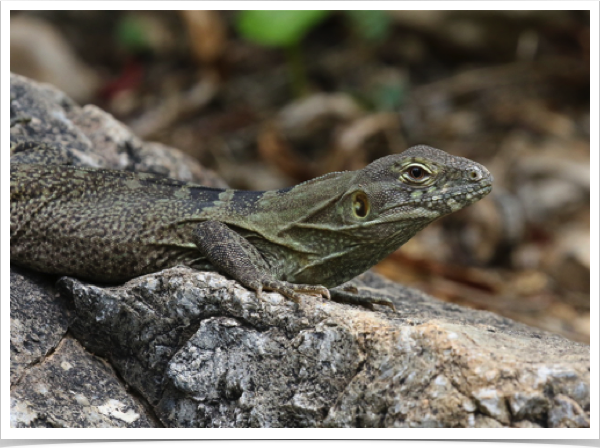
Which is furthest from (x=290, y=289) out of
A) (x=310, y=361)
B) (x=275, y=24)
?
(x=275, y=24)

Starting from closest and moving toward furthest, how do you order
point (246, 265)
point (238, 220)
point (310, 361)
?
point (310, 361), point (246, 265), point (238, 220)

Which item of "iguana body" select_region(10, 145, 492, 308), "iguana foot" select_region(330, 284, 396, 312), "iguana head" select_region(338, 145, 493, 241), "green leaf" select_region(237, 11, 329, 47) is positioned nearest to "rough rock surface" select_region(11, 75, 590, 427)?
"iguana foot" select_region(330, 284, 396, 312)

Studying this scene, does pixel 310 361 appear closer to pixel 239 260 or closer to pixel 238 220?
pixel 239 260

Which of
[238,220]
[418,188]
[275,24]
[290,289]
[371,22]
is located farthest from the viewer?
[371,22]

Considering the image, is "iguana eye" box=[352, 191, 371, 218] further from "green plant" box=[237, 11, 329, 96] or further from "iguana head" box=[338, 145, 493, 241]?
"green plant" box=[237, 11, 329, 96]

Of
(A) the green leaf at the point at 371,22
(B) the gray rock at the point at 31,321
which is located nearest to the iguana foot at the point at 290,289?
(B) the gray rock at the point at 31,321

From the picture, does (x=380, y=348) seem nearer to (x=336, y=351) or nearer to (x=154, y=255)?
(x=336, y=351)

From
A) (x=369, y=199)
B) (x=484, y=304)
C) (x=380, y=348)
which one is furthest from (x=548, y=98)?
(x=380, y=348)
